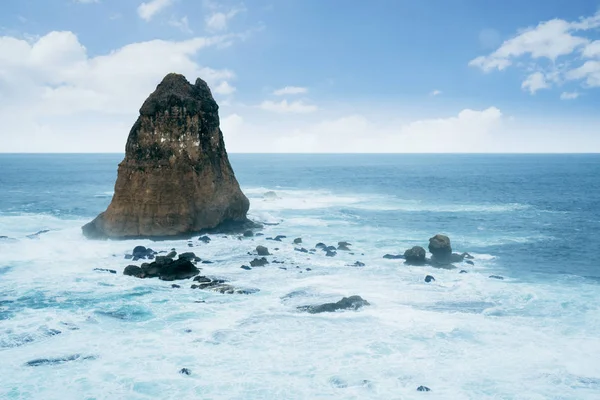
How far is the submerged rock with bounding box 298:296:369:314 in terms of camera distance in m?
29.0

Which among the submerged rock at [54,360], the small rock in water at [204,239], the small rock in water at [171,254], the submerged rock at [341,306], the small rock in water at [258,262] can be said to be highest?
the small rock in water at [204,239]

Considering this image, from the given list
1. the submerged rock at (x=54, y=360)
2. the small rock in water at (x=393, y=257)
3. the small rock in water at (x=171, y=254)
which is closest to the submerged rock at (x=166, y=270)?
the small rock in water at (x=171, y=254)

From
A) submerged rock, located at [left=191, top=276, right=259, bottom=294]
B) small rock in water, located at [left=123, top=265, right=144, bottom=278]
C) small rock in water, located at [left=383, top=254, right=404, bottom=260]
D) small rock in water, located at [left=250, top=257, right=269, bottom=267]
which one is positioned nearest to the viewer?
submerged rock, located at [left=191, top=276, right=259, bottom=294]

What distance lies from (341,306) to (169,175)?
24914 mm

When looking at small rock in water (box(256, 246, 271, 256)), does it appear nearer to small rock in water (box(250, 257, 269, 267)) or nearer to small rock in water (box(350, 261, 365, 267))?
small rock in water (box(250, 257, 269, 267))

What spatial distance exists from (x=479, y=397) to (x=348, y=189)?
94.2m

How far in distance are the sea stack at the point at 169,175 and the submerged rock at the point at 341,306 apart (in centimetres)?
2264

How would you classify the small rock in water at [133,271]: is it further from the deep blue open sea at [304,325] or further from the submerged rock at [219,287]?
the submerged rock at [219,287]

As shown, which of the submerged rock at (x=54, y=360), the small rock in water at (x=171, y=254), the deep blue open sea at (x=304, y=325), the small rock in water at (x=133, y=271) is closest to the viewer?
the deep blue open sea at (x=304, y=325)

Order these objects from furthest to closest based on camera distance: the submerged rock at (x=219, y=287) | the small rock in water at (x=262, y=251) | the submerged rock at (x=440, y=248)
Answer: the small rock in water at (x=262, y=251) < the submerged rock at (x=440, y=248) < the submerged rock at (x=219, y=287)

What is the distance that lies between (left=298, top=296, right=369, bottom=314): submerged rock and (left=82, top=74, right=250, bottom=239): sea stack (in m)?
22.6

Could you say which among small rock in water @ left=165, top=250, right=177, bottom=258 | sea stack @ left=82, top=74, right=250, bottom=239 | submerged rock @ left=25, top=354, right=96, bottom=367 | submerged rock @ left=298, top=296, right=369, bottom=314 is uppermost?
sea stack @ left=82, top=74, right=250, bottom=239

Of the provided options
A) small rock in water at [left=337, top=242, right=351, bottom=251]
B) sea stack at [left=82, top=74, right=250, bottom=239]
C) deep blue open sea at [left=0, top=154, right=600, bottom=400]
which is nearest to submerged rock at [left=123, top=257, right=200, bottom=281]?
deep blue open sea at [left=0, top=154, right=600, bottom=400]

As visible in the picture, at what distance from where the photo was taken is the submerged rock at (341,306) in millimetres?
28969
